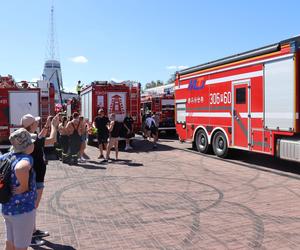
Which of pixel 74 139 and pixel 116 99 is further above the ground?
pixel 116 99

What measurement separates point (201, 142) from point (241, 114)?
124 inches

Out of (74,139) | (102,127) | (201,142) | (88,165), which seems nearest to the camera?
(88,165)

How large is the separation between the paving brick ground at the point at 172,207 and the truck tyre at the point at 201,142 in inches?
95.1

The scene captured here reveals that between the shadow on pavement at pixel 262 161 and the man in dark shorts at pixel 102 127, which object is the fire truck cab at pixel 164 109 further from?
the man in dark shorts at pixel 102 127

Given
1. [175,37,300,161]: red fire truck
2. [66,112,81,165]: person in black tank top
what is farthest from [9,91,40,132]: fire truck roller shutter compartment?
[175,37,300,161]: red fire truck

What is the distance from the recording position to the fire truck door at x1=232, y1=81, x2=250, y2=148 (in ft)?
36.8

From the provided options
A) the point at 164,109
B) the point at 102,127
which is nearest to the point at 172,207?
the point at 102,127

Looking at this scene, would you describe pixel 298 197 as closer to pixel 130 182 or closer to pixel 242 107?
pixel 130 182

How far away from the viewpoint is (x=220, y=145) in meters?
13.0

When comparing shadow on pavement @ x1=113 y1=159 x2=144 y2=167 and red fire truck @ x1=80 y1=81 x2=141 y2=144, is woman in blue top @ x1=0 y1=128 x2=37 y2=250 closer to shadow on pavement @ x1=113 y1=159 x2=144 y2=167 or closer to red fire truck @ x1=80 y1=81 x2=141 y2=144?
shadow on pavement @ x1=113 y1=159 x2=144 y2=167

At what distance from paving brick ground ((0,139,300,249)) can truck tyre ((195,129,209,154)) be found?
2415mm

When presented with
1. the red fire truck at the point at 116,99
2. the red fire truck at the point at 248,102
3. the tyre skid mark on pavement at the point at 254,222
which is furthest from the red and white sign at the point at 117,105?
the tyre skid mark on pavement at the point at 254,222

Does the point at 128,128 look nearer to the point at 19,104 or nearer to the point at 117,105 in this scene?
the point at 117,105

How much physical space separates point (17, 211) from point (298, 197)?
5.64 meters
